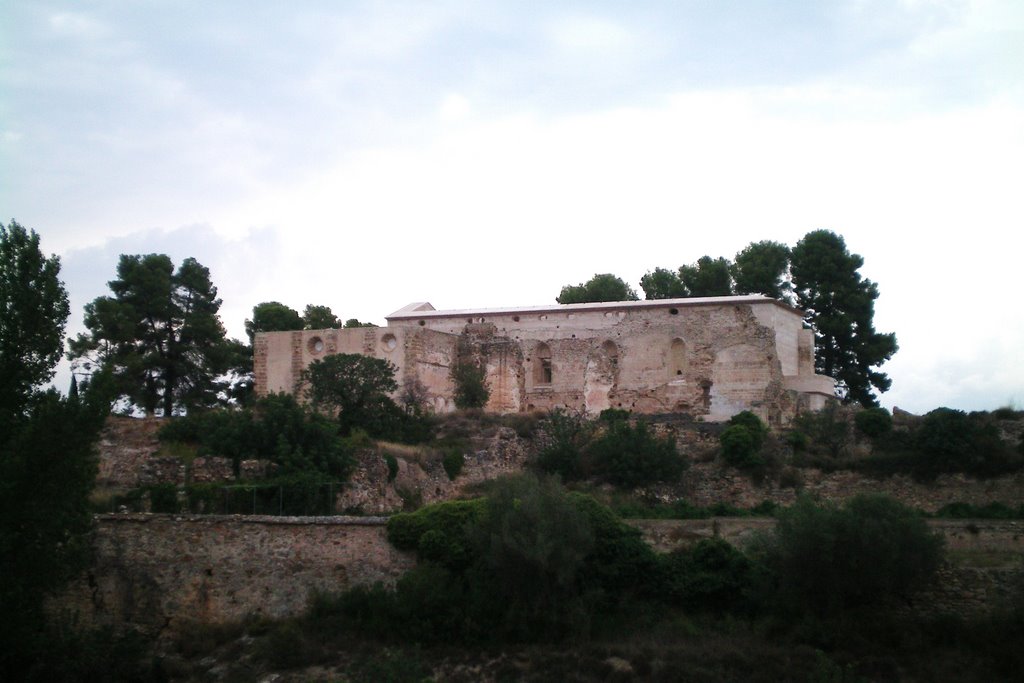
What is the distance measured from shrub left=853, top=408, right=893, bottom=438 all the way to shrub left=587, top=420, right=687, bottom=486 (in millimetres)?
5008

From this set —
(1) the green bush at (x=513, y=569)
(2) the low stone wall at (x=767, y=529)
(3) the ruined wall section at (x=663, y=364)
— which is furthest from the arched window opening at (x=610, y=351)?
(1) the green bush at (x=513, y=569)

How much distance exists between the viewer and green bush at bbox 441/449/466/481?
3391cm

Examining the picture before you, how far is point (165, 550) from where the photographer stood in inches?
964

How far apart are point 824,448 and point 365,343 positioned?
47.2ft

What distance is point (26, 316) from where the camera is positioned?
994 inches

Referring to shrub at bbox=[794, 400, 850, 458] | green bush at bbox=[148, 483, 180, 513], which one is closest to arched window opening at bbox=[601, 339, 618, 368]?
shrub at bbox=[794, 400, 850, 458]

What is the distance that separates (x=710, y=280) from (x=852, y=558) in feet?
94.3

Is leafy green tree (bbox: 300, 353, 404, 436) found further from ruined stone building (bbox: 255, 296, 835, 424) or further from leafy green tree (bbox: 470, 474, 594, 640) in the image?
leafy green tree (bbox: 470, 474, 594, 640)

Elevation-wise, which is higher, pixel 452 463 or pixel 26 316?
pixel 26 316

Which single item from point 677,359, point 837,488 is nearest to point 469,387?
point 677,359

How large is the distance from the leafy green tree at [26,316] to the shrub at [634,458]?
13786mm

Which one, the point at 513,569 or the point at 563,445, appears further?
the point at 563,445

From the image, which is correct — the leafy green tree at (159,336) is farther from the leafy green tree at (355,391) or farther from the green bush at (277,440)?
the green bush at (277,440)

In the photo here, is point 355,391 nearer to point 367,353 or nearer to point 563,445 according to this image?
point 563,445
